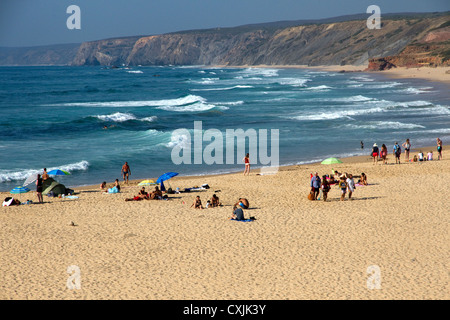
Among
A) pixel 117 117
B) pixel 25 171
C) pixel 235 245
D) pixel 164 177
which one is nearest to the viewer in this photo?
pixel 235 245

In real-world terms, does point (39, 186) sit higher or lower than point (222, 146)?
lower

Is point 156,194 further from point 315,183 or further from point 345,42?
point 345,42

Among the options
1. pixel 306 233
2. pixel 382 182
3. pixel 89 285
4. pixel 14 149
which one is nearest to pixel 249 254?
pixel 306 233

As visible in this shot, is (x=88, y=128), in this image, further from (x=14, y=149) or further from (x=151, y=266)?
(x=151, y=266)

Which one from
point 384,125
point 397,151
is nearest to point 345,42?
point 384,125

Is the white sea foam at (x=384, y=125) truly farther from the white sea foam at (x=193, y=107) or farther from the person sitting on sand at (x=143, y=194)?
the person sitting on sand at (x=143, y=194)

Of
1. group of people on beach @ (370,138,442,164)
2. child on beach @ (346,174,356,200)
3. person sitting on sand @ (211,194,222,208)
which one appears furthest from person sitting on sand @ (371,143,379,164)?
person sitting on sand @ (211,194,222,208)

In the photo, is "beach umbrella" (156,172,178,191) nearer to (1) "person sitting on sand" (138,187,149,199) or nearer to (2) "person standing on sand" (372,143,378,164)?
(1) "person sitting on sand" (138,187,149,199)
